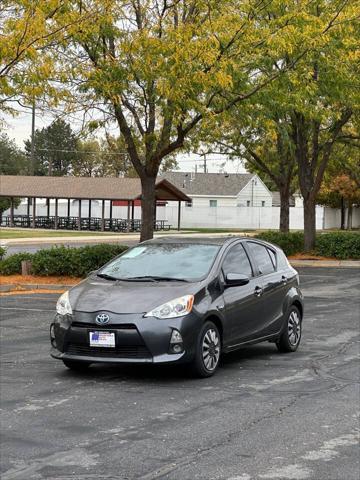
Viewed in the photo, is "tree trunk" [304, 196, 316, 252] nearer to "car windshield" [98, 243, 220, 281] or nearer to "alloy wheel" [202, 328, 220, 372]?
"car windshield" [98, 243, 220, 281]

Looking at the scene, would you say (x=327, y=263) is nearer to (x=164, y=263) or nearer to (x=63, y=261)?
(x=63, y=261)

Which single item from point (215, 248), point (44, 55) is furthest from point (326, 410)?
point (44, 55)

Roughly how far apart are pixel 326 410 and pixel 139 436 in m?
1.94

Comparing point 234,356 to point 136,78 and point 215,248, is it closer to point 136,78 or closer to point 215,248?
point 215,248

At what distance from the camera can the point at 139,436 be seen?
6250 mm

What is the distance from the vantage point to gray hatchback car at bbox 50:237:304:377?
8.20 meters

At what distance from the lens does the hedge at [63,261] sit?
63.6ft

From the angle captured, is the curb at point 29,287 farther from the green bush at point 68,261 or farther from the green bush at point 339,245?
the green bush at point 339,245

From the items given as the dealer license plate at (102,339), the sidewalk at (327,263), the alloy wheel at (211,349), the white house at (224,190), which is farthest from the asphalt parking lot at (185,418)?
the white house at (224,190)

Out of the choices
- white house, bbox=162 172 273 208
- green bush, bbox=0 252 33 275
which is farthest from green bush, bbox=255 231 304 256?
white house, bbox=162 172 273 208

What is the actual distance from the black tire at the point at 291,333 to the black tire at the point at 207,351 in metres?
1.71

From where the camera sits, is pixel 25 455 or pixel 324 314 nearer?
pixel 25 455

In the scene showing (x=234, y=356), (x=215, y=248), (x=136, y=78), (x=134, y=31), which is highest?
(x=134, y=31)

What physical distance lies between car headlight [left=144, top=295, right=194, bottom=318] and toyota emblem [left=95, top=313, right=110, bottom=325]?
41cm
